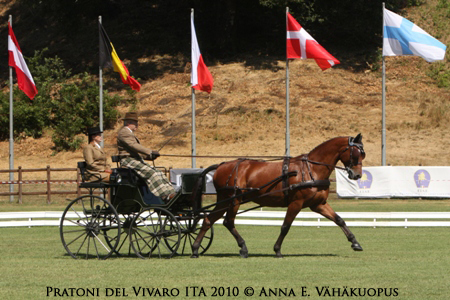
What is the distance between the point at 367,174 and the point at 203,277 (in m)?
20.1

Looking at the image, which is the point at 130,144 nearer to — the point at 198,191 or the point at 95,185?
the point at 95,185

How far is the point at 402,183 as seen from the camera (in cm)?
2989

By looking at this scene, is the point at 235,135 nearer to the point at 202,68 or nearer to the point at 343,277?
the point at 202,68

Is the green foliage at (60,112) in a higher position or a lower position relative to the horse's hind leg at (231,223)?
higher

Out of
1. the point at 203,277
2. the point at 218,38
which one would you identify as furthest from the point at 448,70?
the point at 203,277

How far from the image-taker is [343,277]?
1066cm

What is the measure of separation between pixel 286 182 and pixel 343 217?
8.45 metres

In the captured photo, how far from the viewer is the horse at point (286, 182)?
13.4 metres

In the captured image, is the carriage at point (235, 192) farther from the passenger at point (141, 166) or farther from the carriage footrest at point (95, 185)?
the passenger at point (141, 166)

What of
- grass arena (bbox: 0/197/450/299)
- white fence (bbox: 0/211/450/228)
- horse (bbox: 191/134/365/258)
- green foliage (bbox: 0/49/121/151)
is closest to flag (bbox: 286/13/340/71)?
white fence (bbox: 0/211/450/228)

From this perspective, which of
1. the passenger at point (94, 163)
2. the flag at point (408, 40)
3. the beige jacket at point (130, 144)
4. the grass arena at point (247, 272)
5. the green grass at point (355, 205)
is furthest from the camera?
the flag at point (408, 40)

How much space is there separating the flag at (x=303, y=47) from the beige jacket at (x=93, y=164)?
15000mm

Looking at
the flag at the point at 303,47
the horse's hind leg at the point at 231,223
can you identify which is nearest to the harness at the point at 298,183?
the horse's hind leg at the point at 231,223

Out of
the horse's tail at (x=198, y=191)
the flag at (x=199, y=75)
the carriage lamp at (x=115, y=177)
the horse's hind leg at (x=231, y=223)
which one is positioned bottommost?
the horse's hind leg at (x=231, y=223)
